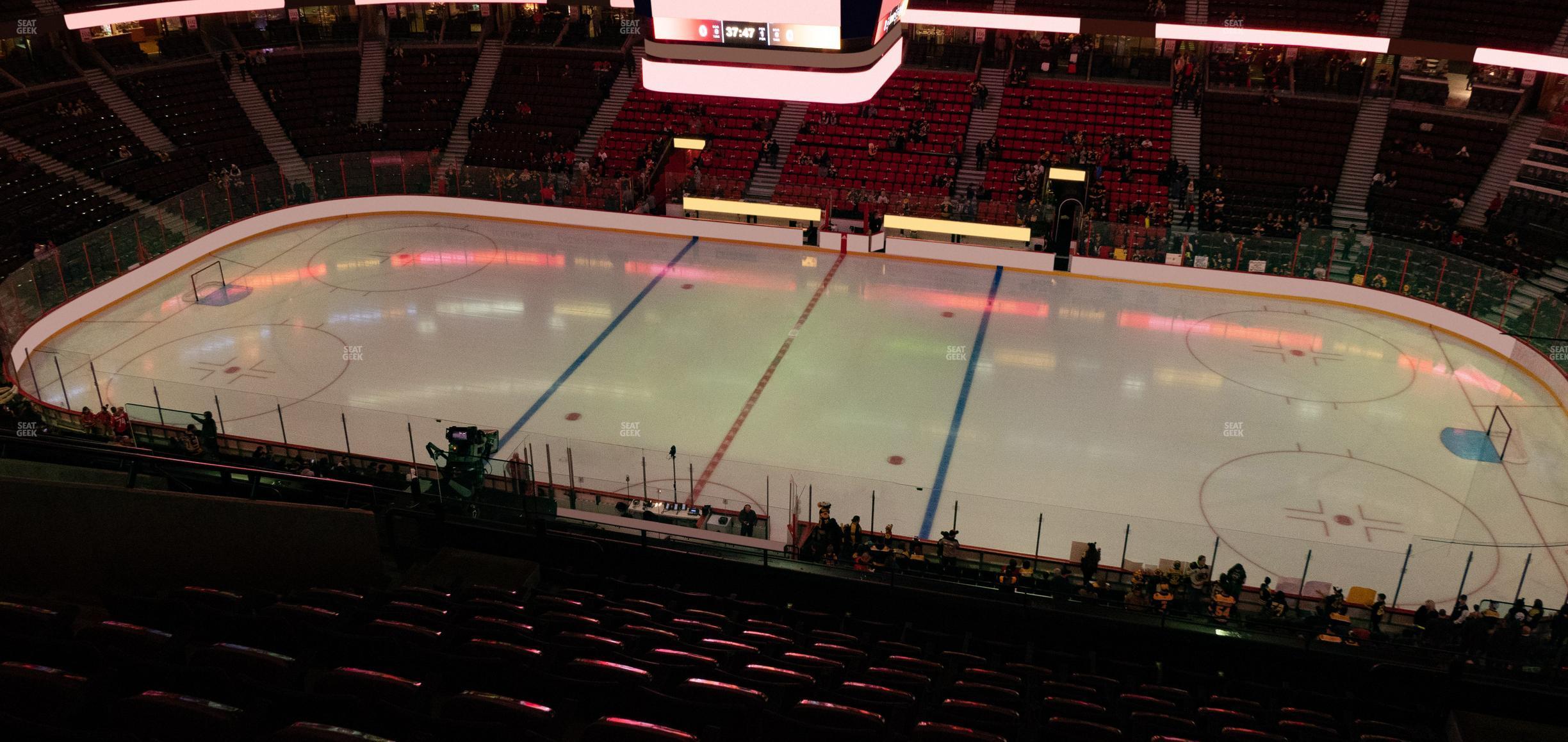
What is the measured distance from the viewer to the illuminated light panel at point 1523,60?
25.2 m

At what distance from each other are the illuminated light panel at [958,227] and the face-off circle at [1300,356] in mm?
5361

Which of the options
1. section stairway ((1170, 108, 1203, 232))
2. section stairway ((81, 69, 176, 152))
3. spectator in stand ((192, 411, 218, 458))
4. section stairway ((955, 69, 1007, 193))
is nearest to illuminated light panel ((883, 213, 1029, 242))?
section stairway ((955, 69, 1007, 193))

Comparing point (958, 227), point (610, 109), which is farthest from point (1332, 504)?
point (610, 109)

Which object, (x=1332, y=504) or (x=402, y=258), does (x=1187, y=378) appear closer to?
(x=1332, y=504)

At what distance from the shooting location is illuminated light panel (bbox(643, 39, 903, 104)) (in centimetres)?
1262

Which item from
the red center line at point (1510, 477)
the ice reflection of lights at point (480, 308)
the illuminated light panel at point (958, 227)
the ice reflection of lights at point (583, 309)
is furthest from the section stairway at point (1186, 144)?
the ice reflection of lights at point (480, 308)

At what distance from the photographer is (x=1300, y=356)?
72.7 ft

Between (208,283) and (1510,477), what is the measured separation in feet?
87.3

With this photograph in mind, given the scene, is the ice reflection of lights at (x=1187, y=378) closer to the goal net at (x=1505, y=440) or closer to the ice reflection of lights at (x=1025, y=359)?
the ice reflection of lights at (x=1025, y=359)

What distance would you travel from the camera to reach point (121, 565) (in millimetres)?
8570

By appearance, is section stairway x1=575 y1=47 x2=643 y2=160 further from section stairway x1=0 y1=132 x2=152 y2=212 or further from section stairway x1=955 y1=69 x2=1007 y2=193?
section stairway x1=0 y1=132 x2=152 y2=212

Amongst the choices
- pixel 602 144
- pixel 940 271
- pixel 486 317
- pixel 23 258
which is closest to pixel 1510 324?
pixel 940 271

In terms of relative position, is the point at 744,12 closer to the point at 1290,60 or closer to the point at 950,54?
the point at 950,54

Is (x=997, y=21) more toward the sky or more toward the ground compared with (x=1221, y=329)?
more toward the sky
